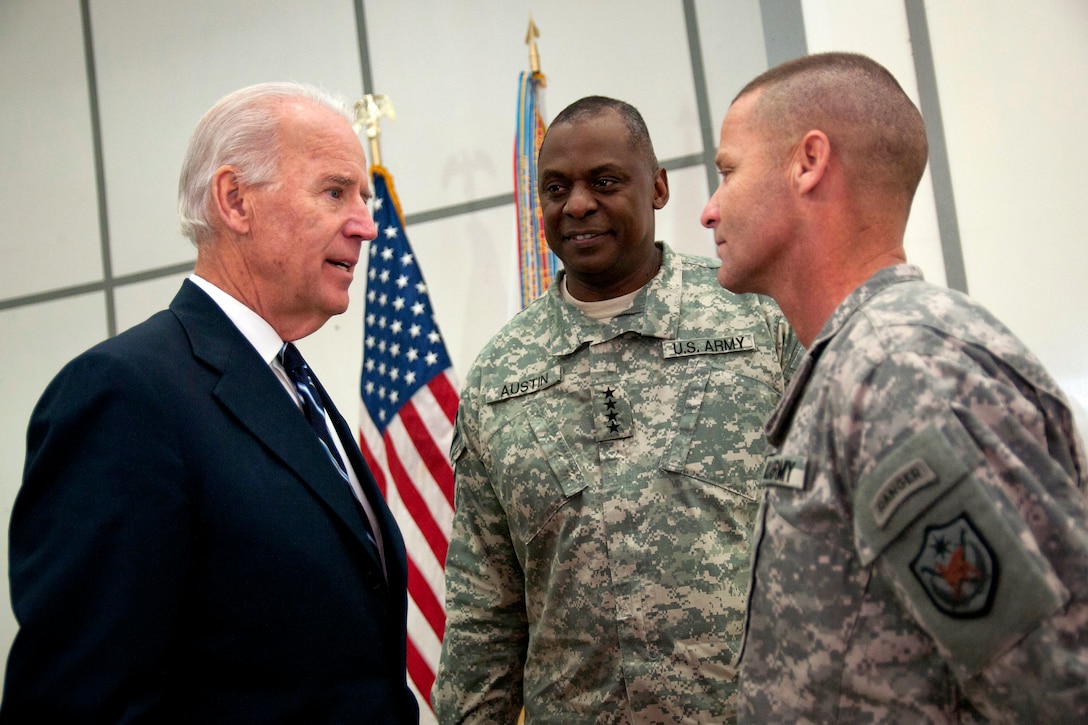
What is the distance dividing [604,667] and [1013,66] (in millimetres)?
2348

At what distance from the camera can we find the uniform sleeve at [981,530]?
0.85 meters

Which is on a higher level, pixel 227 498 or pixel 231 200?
pixel 231 200

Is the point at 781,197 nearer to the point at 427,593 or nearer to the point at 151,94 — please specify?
the point at 427,593

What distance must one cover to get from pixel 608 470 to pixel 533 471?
153 millimetres

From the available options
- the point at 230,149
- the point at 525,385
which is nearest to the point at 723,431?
the point at 525,385

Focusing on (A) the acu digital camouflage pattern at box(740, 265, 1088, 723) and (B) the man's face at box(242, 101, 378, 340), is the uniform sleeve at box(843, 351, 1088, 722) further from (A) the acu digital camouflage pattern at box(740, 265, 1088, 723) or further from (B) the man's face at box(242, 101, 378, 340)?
(B) the man's face at box(242, 101, 378, 340)

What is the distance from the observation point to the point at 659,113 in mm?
3803

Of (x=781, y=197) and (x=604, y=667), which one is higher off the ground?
(x=781, y=197)

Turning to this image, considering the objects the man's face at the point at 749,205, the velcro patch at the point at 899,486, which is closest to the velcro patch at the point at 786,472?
the velcro patch at the point at 899,486

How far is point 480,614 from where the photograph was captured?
6.28 ft

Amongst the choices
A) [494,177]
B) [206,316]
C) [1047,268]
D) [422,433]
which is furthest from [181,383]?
[494,177]

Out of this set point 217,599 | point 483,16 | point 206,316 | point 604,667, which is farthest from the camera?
point 483,16

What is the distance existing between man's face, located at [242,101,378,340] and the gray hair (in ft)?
0.07

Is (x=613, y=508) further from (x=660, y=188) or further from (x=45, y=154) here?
(x=45, y=154)
